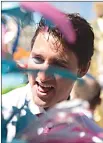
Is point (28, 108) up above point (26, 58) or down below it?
below

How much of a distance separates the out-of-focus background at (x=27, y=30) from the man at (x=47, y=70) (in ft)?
0.10

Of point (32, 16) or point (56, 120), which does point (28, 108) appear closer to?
point (56, 120)

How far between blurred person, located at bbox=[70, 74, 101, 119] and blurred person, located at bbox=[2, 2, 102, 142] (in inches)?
1.3

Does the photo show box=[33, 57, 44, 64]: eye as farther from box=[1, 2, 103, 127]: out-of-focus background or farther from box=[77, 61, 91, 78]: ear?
box=[77, 61, 91, 78]: ear

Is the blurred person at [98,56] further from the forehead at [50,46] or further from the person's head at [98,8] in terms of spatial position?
the forehead at [50,46]

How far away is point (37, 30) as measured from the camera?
2.42 m

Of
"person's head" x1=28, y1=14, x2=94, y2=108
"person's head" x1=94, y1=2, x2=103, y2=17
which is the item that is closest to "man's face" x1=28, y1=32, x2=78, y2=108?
"person's head" x1=28, y1=14, x2=94, y2=108

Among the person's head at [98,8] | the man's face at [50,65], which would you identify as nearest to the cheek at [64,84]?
the man's face at [50,65]

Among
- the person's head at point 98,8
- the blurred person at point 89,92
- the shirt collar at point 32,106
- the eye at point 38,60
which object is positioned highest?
the person's head at point 98,8

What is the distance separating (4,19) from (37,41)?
21 cm

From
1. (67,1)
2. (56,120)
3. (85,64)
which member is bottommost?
(56,120)

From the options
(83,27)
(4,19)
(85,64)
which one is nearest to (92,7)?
(83,27)

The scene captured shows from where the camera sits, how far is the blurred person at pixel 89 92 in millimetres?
2418

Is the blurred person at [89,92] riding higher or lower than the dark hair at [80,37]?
lower
